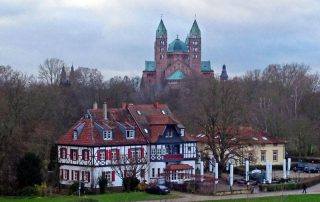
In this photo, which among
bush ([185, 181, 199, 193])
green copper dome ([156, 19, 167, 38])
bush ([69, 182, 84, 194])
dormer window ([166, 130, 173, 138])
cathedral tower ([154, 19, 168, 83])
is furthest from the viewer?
green copper dome ([156, 19, 167, 38])

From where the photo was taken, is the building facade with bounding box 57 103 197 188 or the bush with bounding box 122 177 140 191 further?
the building facade with bounding box 57 103 197 188

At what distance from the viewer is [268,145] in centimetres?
6569

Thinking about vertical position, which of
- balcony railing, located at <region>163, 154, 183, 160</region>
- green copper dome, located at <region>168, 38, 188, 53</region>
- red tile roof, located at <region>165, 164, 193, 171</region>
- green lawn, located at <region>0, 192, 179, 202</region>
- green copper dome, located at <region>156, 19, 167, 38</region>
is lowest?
green lawn, located at <region>0, 192, 179, 202</region>

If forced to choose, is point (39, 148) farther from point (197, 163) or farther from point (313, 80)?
point (313, 80)

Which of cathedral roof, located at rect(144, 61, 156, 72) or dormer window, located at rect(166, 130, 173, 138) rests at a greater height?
cathedral roof, located at rect(144, 61, 156, 72)

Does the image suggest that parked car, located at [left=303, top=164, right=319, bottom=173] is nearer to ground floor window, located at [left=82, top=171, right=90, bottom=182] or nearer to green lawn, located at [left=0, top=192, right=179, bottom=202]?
green lawn, located at [left=0, top=192, right=179, bottom=202]

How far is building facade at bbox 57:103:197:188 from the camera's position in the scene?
50906mm

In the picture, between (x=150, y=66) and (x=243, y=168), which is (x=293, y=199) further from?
(x=150, y=66)

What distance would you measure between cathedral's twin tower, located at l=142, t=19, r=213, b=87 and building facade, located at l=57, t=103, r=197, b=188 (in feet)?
301

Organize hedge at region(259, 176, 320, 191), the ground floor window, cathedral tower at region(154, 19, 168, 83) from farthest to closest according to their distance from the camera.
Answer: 1. cathedral tower at region(154, 19, 168, 83)
2. the ground floor window
3. hedge at region(259, 176, 320, 191)

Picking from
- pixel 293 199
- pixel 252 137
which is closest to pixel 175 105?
pixel 252 137

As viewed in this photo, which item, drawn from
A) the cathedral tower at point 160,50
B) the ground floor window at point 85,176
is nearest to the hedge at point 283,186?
the ground floor window at point 85,176

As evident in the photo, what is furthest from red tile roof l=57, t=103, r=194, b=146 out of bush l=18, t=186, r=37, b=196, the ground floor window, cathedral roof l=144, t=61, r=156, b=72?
cathedral roof l=144, t=61, r=156, b=72

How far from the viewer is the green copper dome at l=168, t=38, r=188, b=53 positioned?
536 ft
